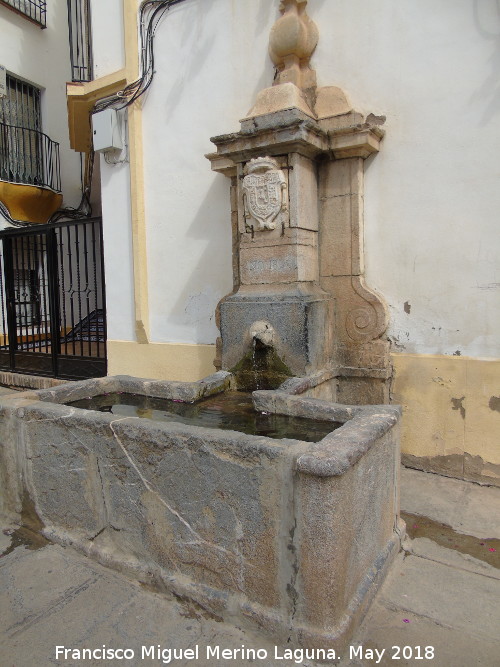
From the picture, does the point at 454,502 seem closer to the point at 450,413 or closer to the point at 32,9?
the point at 450,413

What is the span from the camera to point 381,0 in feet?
13.2

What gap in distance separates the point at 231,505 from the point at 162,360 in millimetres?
3560

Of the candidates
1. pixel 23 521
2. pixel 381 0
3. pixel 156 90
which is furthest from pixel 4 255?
pixel 381 0

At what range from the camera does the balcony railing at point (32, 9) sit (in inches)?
374

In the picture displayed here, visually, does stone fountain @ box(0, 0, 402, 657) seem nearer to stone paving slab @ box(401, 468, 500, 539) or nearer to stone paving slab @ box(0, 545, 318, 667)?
stone paving slab @ box(0, 545, 318, 667)

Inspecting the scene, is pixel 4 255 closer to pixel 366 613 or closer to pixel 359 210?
pixel 359 210

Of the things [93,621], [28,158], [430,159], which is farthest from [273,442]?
[28,158]

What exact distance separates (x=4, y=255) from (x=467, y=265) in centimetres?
663

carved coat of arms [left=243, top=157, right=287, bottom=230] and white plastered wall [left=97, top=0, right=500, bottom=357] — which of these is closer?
white plastered wall [left=97, top=0, right=500, bottom=357]

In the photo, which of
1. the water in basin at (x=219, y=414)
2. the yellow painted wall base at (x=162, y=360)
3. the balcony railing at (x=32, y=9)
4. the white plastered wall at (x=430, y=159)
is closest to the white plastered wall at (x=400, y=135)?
the white plastered wall at (x=430, y=159)

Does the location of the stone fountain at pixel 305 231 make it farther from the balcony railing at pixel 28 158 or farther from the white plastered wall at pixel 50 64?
the white plastered wall at pixel 50 64

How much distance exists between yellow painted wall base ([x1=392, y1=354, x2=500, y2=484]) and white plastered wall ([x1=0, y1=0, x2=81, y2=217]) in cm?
876

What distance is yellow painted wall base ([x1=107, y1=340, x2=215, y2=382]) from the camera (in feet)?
17.3

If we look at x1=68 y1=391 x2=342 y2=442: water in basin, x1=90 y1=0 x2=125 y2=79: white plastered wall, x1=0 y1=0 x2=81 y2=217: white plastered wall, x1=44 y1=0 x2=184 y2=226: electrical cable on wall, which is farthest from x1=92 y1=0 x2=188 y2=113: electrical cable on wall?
x1=0 y1=0 x2=81 y2=217: white plastered wall
